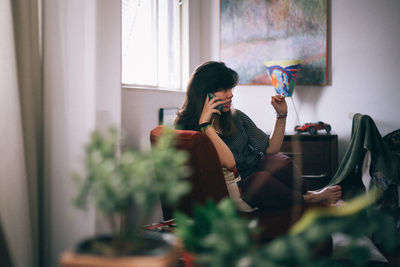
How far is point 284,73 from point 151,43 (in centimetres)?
119

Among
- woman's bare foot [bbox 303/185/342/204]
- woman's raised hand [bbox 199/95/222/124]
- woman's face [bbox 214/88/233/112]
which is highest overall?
woman's face [bbox 214/88/233/112]

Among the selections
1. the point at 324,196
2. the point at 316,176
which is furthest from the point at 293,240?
the point at 316,176

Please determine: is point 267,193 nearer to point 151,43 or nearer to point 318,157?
point 318,157

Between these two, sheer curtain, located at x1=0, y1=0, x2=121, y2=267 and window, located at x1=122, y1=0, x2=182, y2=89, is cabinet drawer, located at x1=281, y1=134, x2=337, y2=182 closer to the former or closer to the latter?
window, located at x1=122, y1=0, x2=182, y2=89

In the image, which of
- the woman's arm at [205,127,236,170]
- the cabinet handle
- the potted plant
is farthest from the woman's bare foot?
the potted plant

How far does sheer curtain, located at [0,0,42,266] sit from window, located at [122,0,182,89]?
0.94 m

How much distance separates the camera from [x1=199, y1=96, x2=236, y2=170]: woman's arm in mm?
1964

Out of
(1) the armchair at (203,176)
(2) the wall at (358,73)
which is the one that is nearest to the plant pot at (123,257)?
(1) the armchair at (203,176)

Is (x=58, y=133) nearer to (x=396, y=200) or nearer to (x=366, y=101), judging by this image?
(x=396, y=200)

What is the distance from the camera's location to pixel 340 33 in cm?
346

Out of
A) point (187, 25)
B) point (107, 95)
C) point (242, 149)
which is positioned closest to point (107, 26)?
point (107, 95)

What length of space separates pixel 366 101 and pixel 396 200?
44.7 inches

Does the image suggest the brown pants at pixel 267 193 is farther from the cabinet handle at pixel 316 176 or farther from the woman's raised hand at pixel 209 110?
the cabinet handle at pixel 316 176

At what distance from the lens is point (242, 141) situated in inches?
89.2
